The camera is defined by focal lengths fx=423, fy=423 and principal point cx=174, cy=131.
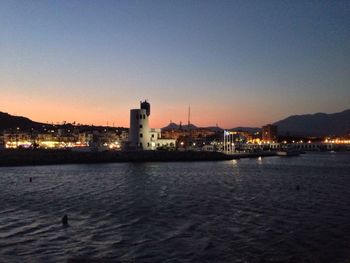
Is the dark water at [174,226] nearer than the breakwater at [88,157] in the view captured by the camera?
Yes

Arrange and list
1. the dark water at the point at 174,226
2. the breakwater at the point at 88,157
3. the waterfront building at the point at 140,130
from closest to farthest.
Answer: the dark water at the point at 174,226, the breakwater at the point at 88,157, the waterfront building at the point at 140,130

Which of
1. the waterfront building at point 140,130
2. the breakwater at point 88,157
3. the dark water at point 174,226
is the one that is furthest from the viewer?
the waterfront building at point 140,130

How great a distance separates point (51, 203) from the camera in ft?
105

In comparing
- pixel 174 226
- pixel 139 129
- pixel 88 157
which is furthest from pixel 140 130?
pixel 174 226

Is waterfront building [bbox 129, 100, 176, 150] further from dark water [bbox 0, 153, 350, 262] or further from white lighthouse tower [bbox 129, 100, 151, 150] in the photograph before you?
dark water [bbox 0, 153, 350, 262]

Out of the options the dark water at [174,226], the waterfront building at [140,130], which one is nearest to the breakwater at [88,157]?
the waterfront building at [140,130]

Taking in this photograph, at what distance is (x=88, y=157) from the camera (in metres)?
93.2

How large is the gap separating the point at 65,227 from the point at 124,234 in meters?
3.70

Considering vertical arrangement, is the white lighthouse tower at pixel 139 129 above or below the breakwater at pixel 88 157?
above

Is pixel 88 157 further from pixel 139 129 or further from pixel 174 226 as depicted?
pixel 174 226

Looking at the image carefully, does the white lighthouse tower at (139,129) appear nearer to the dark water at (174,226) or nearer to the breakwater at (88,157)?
the breakwater at (88,157)

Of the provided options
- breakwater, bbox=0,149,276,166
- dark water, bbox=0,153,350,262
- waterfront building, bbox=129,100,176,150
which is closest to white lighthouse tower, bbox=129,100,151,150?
waterfront building, bbox=129,100,176,150

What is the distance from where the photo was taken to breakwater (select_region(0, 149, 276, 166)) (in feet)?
274

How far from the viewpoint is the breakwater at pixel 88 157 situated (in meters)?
83.6
